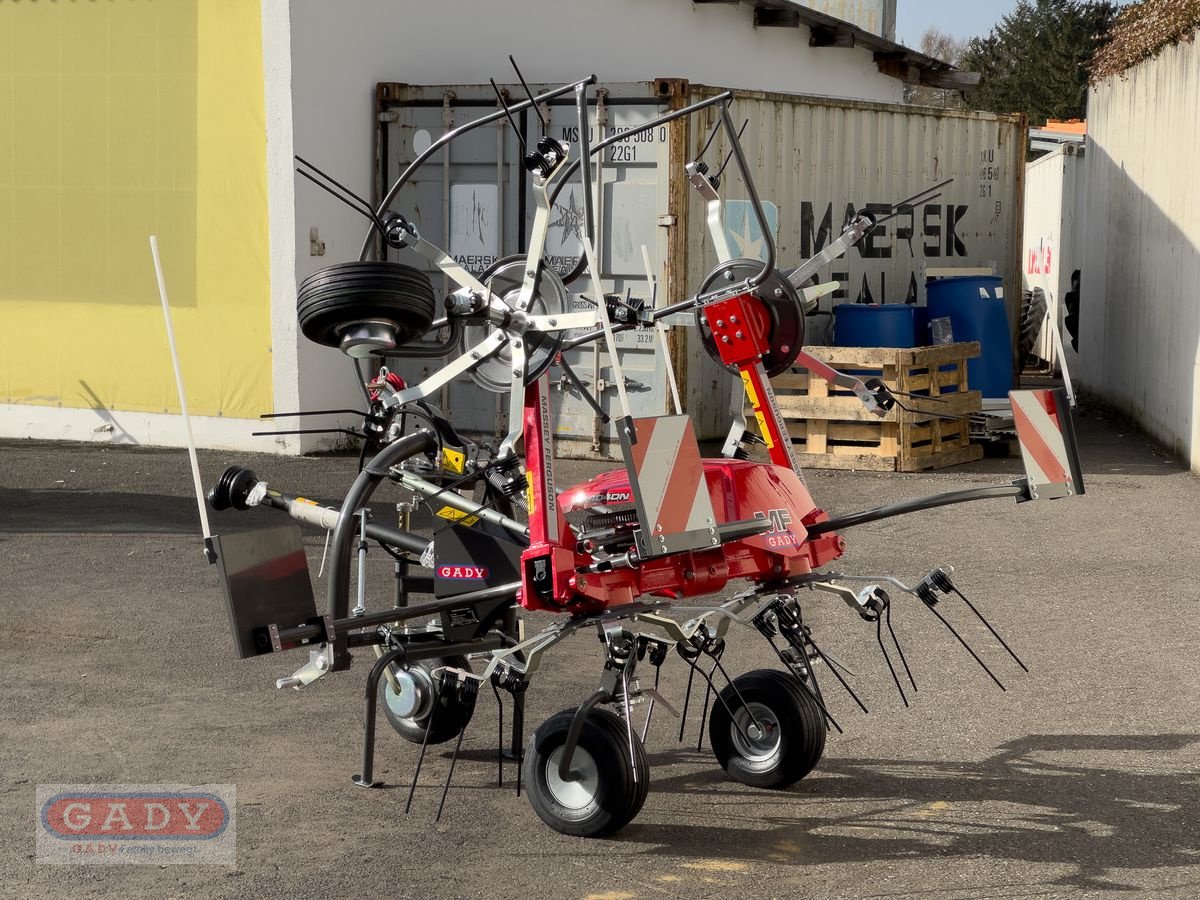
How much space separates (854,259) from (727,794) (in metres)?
9.91

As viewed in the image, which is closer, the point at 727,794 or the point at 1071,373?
the point at 727,794

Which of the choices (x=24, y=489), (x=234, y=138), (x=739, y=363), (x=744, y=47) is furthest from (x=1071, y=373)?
(x=739, y=363)

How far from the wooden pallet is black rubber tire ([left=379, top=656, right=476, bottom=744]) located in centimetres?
676

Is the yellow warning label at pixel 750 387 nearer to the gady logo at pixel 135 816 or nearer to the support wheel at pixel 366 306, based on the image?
the support wheel at pixel 366 306

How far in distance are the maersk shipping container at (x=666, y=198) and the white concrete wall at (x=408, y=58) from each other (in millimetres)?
384

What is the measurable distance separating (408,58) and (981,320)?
212 inches

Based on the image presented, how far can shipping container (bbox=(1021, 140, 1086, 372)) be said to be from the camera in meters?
21.1

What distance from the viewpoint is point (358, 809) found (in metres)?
5.28

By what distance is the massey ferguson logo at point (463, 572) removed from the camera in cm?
549

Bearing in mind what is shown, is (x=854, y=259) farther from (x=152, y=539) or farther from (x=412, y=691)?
(x=412, y=691)

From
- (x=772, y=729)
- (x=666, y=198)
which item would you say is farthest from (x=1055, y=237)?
(x=772, y=729)

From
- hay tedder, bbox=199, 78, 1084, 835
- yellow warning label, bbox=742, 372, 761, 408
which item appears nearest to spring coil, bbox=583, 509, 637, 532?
hay tedder, bbox=199, 78, 1084, 835

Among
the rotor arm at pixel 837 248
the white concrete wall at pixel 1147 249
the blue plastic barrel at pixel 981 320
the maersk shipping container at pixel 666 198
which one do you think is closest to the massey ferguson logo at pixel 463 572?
the rotor arm at pixel 837 248

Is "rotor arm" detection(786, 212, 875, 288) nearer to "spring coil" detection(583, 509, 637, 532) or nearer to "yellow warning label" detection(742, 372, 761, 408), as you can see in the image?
"yellow warning label" detection(742, 372, 761, 408)
